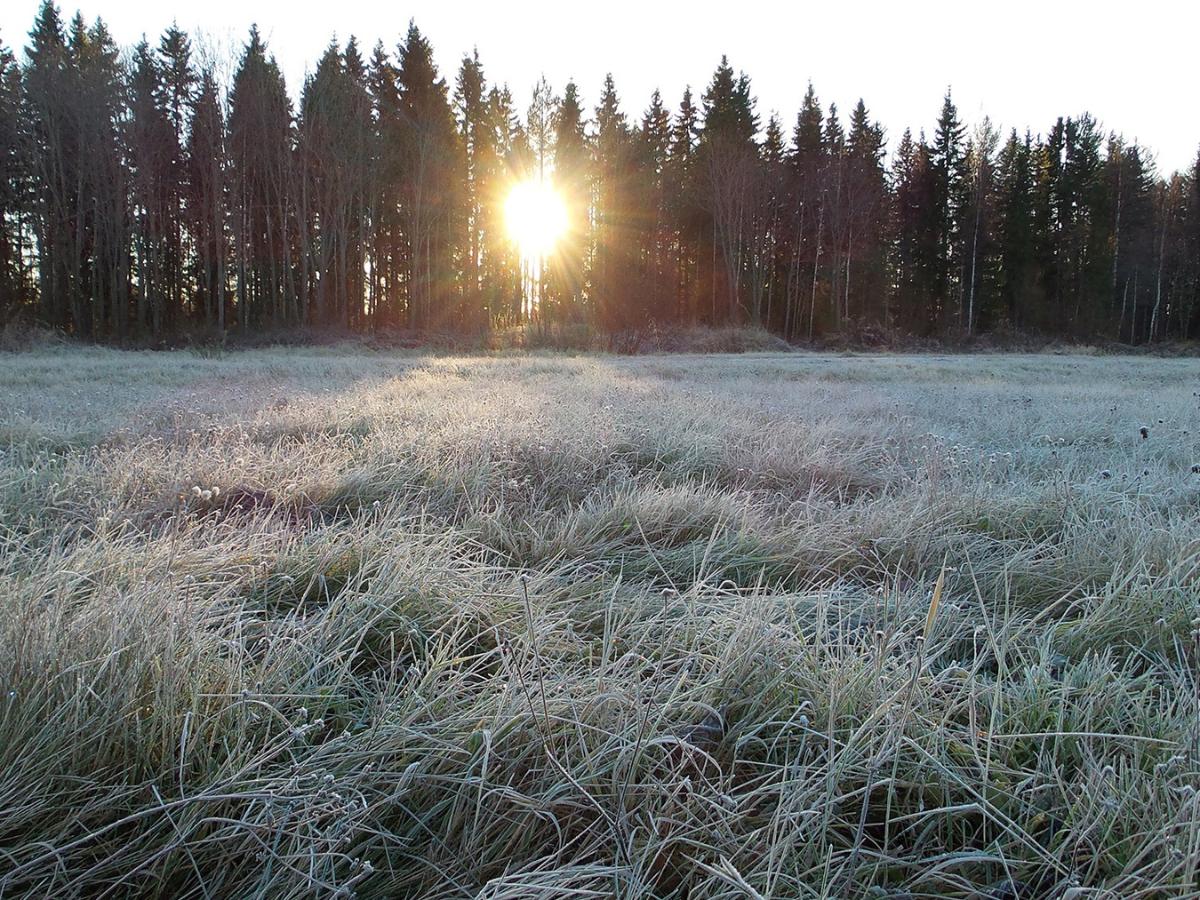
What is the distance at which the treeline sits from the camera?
22.6m

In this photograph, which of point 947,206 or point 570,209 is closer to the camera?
point 570,209

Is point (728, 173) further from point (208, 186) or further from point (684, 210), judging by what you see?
point (208, 186)

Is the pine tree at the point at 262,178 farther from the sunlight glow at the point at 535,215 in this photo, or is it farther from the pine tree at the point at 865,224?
the pine tree at the point at 865,224

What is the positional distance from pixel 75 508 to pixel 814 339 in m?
31.5

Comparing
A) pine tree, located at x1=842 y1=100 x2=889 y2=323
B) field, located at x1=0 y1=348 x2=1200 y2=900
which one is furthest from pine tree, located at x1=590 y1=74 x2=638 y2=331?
field, located at x1=0 y1=348 x2=1200 y2=900

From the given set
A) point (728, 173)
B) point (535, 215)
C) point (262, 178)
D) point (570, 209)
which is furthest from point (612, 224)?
Answer: point (262, 178)

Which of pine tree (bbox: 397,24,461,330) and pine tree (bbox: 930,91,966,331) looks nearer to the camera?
pine tree (bbox: 397,24,461,330)

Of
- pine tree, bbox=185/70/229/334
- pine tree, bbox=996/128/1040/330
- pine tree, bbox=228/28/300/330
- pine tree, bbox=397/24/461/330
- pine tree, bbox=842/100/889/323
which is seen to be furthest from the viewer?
Answer: pine tree, bbox=996/128/1040/330

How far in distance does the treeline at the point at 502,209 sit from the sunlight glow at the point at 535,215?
1.58 ft

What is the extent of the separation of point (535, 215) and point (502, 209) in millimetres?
1562

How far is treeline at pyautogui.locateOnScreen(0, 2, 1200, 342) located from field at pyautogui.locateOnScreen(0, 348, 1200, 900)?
2447 centimetres

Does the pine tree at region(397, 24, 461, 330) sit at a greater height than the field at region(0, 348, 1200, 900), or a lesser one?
greater

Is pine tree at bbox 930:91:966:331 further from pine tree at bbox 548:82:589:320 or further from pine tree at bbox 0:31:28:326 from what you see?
pine tree at bbox 0:31:28:326

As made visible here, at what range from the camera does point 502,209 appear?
28516 mm
